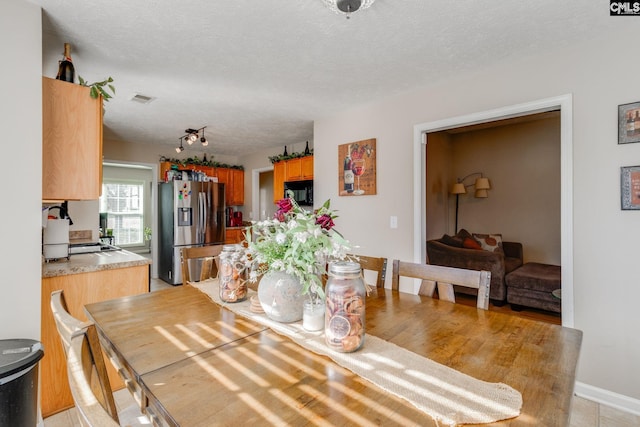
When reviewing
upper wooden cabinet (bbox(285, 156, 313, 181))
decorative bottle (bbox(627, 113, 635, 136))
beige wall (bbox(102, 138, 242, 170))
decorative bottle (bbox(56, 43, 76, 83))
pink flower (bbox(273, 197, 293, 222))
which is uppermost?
beige wall (bbox(102, 138, 242, 170))

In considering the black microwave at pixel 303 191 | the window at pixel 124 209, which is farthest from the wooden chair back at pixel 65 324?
the window at pixel 124 209

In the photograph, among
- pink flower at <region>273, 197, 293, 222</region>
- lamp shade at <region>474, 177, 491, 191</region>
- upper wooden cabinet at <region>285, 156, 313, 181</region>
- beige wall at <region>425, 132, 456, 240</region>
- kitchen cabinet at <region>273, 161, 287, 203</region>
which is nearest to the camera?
pink flower at <region>273, 197, 293, 222</region>

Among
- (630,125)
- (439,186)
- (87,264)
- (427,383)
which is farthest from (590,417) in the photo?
(439,186)

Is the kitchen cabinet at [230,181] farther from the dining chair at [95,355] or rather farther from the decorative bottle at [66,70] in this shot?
the dining chair at [95,355]

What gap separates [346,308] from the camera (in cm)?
97

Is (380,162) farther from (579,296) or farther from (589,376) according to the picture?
(589,376)

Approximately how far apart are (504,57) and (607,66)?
612 millimetres

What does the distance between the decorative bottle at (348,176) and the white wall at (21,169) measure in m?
2.61

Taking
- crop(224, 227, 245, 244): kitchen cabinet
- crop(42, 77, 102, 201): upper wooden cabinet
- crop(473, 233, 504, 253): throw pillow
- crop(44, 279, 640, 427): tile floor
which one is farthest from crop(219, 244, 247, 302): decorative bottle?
crop(224, 227, 245, 244): kitchen cabinet

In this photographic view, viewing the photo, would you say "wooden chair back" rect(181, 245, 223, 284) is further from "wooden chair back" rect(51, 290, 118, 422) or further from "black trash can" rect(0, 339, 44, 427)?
"wooden chair back" rect(51, 290, 118, 422)

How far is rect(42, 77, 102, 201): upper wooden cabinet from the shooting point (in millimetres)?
1875

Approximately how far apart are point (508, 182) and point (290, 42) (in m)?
4.63

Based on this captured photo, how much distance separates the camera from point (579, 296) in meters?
2.13

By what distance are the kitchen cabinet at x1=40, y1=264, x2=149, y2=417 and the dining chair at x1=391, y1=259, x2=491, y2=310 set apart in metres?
1.98
